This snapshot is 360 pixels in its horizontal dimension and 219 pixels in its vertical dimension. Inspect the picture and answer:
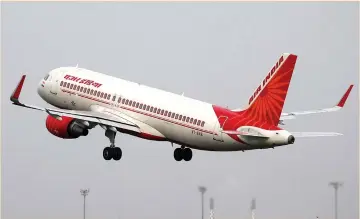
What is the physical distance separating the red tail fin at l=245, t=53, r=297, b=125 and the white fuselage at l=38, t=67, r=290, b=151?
5.41 feet

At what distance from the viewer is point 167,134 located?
17250 centimetres

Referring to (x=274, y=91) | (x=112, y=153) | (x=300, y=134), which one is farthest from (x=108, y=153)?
(x=300, y=134)

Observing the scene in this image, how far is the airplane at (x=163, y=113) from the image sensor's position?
164000 millimetres

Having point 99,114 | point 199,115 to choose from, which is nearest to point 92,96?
point 99,114

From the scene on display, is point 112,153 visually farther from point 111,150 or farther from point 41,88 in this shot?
point 41,88

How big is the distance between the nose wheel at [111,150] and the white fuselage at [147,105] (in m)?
1.78

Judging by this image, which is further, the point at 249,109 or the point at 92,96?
the point at 92,96

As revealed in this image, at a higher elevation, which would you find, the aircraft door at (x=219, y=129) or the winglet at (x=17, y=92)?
the winglet at (x=17, y=92)

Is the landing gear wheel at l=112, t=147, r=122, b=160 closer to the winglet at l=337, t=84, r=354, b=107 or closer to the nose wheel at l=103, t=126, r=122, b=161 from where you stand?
the nose wheel at l=103, t=126, r=122, b=161

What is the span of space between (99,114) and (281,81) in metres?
20.9

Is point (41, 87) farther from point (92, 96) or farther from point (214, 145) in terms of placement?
point (214, 145)

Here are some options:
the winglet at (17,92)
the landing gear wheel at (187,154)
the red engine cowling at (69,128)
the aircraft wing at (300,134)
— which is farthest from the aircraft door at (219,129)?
the winglet at (17,92)

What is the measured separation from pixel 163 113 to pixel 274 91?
13.0 m

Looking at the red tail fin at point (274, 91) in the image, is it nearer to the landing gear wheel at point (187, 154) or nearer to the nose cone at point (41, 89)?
the landing gear wheel at point (187, 154)
